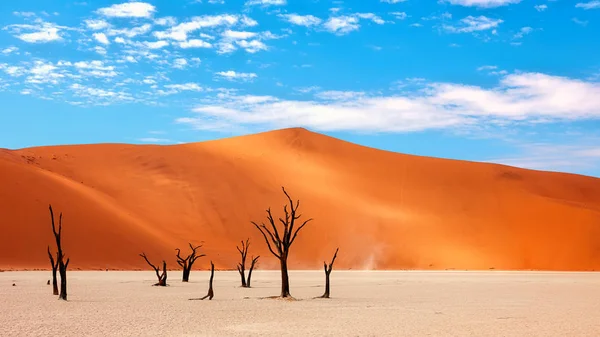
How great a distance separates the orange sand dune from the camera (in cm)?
5709

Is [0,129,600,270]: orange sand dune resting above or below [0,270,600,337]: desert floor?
above

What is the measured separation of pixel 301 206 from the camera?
244ft

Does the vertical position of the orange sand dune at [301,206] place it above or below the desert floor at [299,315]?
above

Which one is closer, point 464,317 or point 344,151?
point 464,317

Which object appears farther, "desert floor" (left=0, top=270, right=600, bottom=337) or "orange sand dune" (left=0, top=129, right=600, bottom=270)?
"orange sand dune" (left=0, top=129, right=600, bottom=270)

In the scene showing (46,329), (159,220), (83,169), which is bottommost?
(46,329)

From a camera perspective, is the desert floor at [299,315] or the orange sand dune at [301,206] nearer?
the desert floor at [299,315]

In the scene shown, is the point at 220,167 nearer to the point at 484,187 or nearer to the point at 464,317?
the point at 484,187

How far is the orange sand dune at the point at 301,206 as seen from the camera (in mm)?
57094

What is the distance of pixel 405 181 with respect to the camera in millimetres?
84562

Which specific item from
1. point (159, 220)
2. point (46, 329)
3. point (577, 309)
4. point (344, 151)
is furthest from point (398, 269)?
point (46, 329)

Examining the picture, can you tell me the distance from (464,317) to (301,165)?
6828cm

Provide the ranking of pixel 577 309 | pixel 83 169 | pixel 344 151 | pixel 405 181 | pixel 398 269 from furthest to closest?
pixel 344 151
pixel 405 181
pixel 83 169
pixel 398 269
pixel 577 309

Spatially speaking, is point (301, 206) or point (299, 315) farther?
point (301, 206)
